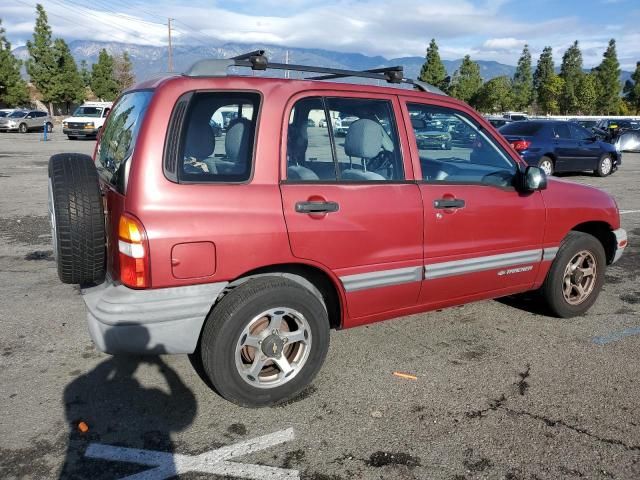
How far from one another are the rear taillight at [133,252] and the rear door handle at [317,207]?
86 cm

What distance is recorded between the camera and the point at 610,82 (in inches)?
2280

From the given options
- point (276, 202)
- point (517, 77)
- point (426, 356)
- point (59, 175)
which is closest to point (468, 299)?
point (426, 356)

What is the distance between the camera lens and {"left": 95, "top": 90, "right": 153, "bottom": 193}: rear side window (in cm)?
296

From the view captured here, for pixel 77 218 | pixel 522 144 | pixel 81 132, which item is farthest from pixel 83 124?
pixel 77 218

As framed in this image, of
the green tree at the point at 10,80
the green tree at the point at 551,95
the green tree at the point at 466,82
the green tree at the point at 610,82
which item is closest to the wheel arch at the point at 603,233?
the green tree at the point at 10,80

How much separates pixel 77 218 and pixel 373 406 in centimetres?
199

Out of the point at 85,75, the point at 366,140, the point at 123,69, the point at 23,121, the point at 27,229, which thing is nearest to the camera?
the point at 366,140

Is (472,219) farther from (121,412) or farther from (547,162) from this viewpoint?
(547,162)

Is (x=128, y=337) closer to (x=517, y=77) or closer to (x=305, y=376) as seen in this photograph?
(x=305, y=376)

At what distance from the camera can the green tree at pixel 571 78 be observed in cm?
5744

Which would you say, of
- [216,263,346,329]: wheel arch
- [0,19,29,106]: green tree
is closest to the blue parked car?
[216,263,346,329]: wheel arch

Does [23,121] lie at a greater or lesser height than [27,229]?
greater

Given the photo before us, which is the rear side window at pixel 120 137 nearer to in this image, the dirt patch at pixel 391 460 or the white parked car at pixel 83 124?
the dirt patch at pixel 391 460

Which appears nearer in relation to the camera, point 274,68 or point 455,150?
point 274,68
